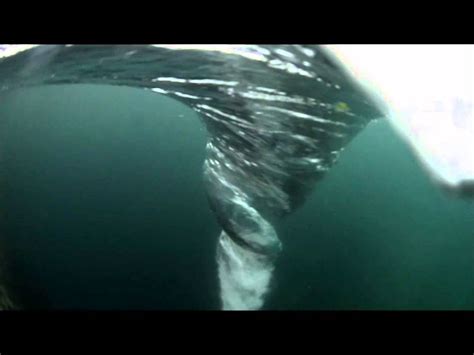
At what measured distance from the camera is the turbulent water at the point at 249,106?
153 centimetres

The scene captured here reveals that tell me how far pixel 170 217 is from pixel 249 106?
481 mm

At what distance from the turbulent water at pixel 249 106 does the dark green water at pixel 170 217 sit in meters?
0.04

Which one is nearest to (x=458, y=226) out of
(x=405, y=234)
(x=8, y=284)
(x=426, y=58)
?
(x=405, y=234)

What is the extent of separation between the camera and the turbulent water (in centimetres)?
153

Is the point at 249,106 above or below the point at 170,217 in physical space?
above

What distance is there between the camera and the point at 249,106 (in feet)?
5.10

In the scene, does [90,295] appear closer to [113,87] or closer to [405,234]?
[113,87]

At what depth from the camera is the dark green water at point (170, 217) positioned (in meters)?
1.60

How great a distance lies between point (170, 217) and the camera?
5.41 feet

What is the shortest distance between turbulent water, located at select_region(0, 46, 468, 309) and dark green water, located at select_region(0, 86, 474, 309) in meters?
0.04

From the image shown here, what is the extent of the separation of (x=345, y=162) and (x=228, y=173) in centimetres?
40

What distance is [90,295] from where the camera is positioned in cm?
170

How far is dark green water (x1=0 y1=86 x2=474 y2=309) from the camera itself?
160 centimetres

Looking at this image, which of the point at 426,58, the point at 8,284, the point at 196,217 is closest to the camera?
the point at 426,58
